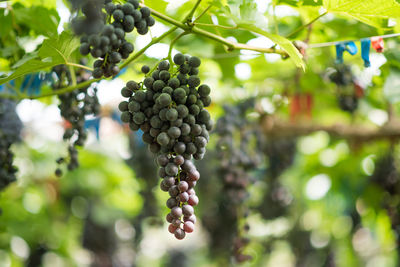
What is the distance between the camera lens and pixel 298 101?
327 cm

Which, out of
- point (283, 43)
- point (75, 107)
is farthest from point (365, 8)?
point (75, 107)

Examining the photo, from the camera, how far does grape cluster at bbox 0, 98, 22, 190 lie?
1.88 m

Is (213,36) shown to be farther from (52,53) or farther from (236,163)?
(236,163)

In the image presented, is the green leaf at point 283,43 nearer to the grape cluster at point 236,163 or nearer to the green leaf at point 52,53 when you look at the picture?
the green leaf at point 52,53

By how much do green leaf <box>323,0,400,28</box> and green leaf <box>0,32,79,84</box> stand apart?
2.85ft

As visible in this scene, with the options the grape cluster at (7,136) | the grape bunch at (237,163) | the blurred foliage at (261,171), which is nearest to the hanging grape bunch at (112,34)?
the blurred foliage at (261,171)

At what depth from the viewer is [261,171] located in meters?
3.78

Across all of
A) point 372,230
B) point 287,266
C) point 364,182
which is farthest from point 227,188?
point 287,266

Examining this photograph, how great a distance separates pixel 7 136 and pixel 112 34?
1269 mm

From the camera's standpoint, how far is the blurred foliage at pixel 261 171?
6.57ft

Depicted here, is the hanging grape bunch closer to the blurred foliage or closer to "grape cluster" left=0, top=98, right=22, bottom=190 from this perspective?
the blurred foliage

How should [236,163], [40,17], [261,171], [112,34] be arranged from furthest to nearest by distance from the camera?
1. [261,171]
2. [236,163]
3. [40,17]
4. [112,34]

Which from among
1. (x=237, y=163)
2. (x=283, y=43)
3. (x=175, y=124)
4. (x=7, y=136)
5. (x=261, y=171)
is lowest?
(x=261, y=171)

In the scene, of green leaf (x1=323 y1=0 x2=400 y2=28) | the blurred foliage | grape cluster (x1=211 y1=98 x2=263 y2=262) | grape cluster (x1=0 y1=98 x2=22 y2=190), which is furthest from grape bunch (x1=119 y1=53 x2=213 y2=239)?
grape cluster (x1=211 y1=98 x2=263 y2=262)
